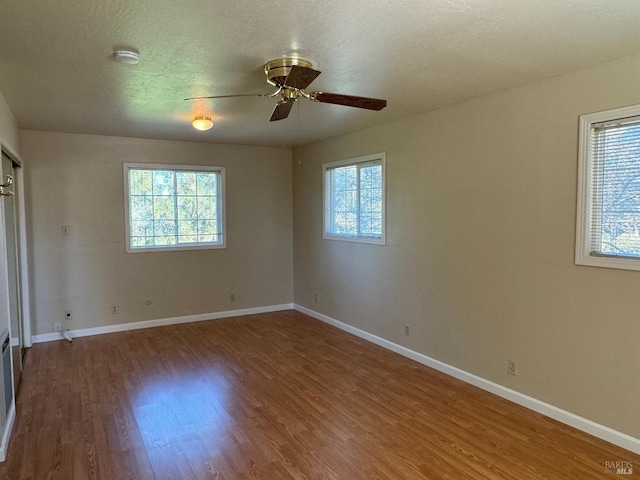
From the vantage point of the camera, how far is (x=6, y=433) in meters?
2.68

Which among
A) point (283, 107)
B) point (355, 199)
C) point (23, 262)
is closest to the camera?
point (283, 107)

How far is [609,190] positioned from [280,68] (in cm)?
224

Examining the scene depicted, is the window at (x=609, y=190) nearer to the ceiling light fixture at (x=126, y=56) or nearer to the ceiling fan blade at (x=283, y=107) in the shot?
the ceiling fan blade at (x=283, y=107)

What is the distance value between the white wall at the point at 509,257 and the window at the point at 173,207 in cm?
231

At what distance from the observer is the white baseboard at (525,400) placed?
8.63 ft

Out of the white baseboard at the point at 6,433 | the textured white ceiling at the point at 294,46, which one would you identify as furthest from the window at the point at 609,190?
the white baseboard at the point at 6,433

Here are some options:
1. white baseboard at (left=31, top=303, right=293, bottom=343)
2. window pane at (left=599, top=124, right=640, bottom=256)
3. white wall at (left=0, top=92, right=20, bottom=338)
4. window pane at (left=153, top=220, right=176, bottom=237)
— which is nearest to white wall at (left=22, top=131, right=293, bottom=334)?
white baseboard at (left=31, top=303, right=293, bottom=343)

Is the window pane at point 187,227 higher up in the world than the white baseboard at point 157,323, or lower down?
higher up

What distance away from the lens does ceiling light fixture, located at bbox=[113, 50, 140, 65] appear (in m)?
2.41

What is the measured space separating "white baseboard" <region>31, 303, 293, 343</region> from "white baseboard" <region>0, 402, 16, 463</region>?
6.85 feet

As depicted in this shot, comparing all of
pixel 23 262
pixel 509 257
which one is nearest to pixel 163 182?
pixel 23 262

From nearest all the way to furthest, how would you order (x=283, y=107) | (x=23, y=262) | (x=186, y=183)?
(x=283, y=107)
(x=23, y=262)
(x=186, y=183)

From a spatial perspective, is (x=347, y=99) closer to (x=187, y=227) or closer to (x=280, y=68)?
(x=280, y=68)

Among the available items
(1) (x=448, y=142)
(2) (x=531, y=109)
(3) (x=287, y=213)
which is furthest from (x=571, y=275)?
(3) (x=287, y=213)
